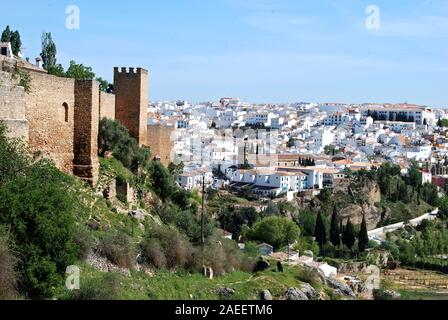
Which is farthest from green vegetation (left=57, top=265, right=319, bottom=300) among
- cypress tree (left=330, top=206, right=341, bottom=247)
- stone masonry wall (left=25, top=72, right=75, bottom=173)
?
cypress tree (left=330, top=206, right=341, bottom=247)

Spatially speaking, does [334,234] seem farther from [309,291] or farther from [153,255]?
[153,255]

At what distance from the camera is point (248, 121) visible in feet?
300

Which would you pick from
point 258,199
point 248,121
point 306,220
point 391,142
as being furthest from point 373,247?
point 248,121

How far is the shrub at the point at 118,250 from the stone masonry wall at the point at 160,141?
8.36 m

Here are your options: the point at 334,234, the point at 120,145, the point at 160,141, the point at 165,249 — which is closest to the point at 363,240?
the point at 334,234

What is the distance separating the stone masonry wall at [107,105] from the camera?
16.4 meters

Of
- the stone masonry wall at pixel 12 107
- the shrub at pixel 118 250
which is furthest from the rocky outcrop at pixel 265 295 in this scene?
the stone masonry wall at pixel 12 107

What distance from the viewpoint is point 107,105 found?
16.8 meters

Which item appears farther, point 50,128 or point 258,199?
point 258,199

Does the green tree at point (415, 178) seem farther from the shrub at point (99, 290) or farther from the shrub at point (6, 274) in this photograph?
the shrub at point (6, 274)

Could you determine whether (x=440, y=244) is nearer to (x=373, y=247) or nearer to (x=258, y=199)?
(x=373, y=247)

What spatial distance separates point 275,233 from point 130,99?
11.7 m

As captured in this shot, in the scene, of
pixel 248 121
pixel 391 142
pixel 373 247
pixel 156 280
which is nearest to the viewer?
pixel 156 280
